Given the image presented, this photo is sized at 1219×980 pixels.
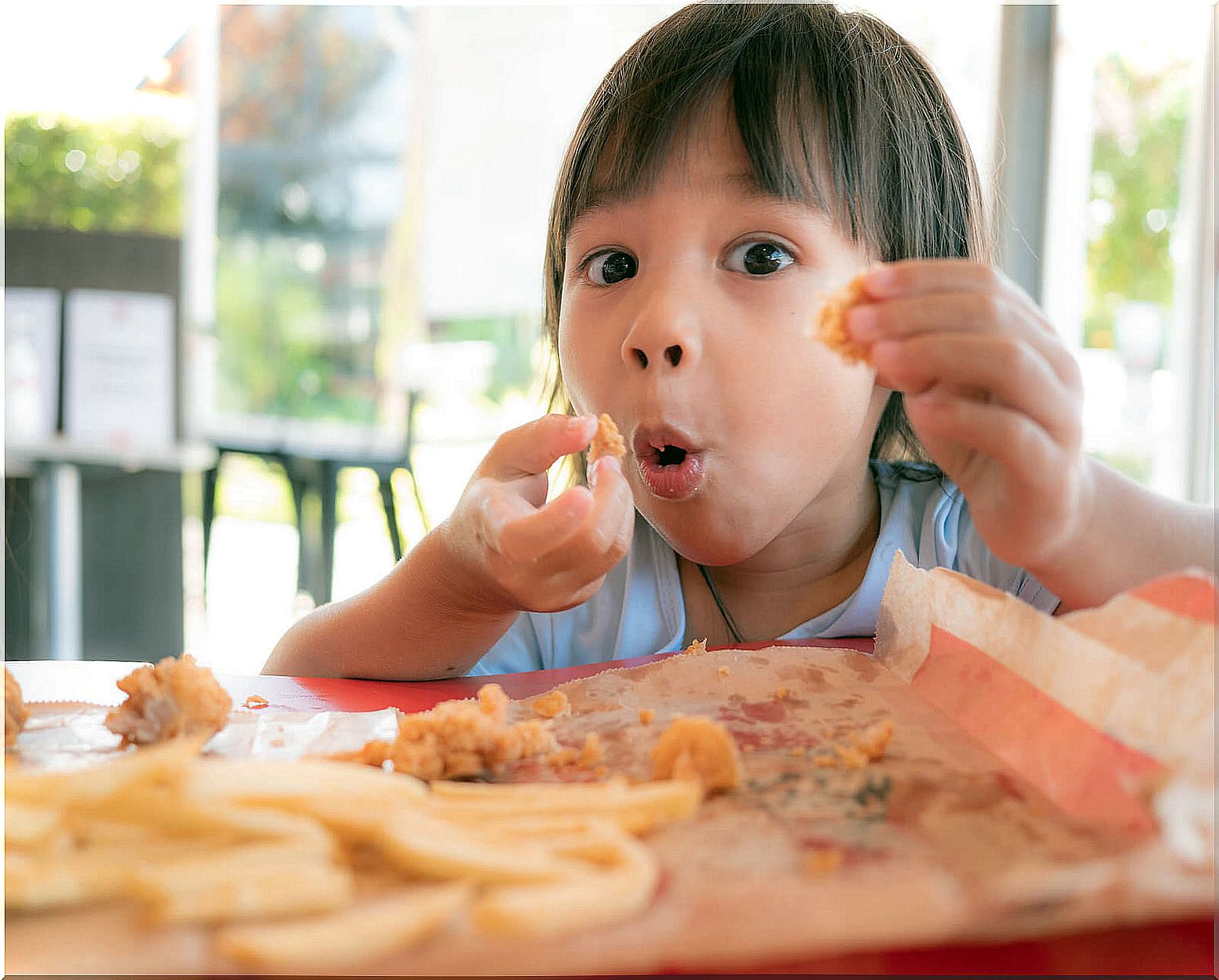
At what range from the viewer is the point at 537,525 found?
0.84 metres

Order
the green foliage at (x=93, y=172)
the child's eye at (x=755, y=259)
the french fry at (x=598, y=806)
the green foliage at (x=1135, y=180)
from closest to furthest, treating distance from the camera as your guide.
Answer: the french fry at (x=598, y=806)
the child's eye at (x=755, y=259)
the green foliage at (x=1135, y=180)
the green foliage at (x=93, y=172)

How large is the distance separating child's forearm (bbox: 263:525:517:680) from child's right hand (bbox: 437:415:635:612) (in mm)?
26

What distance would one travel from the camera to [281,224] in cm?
553

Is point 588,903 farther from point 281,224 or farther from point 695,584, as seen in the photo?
point 281,224

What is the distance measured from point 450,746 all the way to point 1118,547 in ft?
1.65

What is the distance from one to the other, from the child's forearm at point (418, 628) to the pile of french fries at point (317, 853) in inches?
21.2

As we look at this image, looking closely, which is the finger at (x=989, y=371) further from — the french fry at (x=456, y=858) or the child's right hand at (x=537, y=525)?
the french fry at (x=456, y=858)

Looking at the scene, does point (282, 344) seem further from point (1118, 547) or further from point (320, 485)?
point (1118, 547)

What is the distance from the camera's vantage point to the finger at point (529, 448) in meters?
1.00

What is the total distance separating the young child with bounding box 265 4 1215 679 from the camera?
73 centimetres

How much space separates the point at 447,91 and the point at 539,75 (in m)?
0.47

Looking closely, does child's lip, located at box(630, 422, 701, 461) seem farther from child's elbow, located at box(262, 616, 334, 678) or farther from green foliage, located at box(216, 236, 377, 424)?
green foliage, located at box(216, 236, 377, 424)

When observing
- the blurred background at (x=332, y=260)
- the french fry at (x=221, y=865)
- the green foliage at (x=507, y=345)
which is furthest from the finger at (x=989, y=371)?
the green foliage at (x=507, y=345)

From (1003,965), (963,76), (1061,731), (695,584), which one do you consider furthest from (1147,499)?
(963,76)
